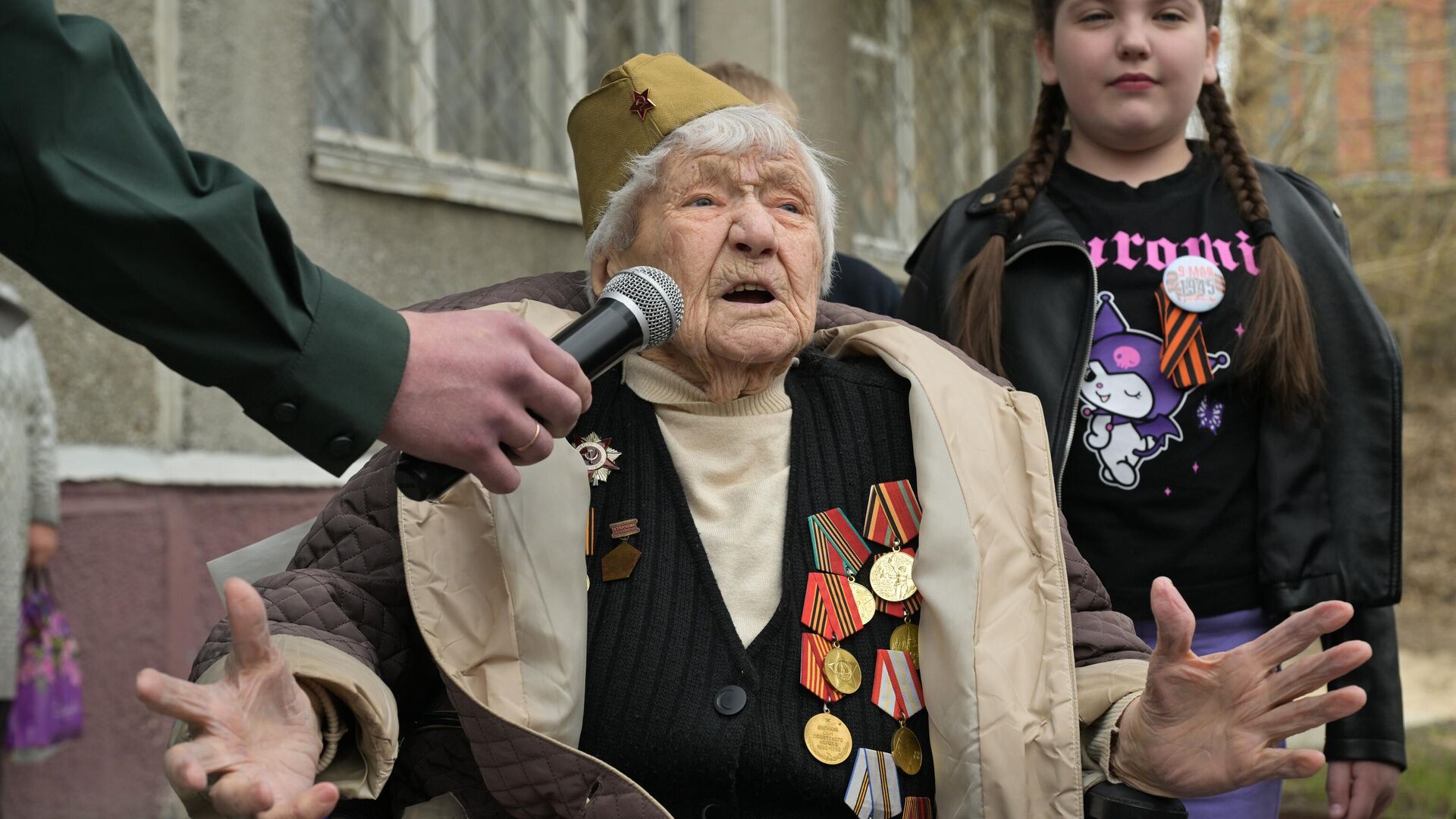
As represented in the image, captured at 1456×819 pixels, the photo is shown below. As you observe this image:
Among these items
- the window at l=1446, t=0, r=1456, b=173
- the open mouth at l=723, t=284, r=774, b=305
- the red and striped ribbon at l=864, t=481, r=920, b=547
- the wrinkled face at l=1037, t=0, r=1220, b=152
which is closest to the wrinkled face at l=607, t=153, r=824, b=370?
the open mouth at l=723, t=284, r=774, b=305

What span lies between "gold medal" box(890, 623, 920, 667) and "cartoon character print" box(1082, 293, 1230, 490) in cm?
74

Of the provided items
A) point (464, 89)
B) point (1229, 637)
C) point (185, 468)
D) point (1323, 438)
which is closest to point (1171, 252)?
point (1323, 438)

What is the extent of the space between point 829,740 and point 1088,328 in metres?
1.11

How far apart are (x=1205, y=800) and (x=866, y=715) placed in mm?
868

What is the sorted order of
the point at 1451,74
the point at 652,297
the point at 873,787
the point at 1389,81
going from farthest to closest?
the point at 1389,81 → the point at 1451,74 → the point at 873,787 → the point at 652,297

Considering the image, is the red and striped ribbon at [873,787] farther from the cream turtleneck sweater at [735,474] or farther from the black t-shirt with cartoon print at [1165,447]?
the black t-shirt with cartoon print at [1165,447]

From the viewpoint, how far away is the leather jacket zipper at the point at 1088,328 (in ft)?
9.68

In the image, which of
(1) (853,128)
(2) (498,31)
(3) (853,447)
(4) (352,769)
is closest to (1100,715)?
(3) (853,447)

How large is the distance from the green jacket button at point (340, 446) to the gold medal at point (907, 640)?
1005 millimetres

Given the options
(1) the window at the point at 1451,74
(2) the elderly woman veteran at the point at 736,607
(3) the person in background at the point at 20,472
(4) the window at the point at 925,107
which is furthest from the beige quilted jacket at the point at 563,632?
(1) the window at the point at 1451,74

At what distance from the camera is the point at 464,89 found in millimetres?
6352

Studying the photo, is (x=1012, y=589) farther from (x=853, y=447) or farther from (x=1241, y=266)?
(x=1241, y=266)

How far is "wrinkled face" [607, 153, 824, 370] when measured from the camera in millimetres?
2617

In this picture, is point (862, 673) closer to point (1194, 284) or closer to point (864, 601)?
point (864, 601)
